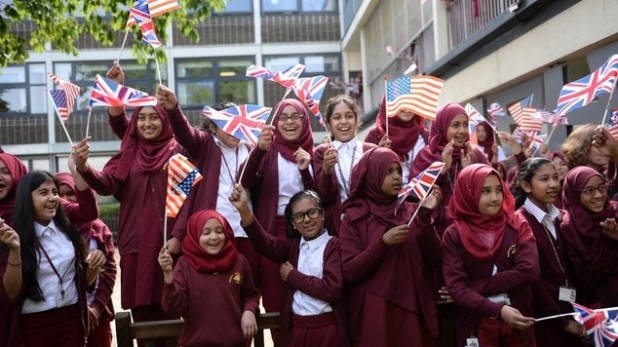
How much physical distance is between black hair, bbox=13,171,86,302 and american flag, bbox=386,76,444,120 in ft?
7.47

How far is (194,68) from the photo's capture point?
23.5m

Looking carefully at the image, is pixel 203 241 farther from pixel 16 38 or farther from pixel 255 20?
pixel 255 20

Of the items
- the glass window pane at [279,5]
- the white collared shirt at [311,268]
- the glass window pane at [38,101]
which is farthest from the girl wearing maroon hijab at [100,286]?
the glass window pane at [38,101]

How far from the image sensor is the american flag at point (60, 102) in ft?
15.9

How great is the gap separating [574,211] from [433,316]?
51.6 inches

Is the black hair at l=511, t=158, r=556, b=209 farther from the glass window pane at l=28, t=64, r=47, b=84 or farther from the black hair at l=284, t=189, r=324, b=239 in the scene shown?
the glass window pane at l=28, t=64, r=47, b=84

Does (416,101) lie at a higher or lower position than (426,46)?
lower

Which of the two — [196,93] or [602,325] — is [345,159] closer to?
[602,325]

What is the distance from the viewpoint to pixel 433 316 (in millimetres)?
3881

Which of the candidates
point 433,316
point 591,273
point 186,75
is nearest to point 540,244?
point 591,273

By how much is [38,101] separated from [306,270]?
21.7 metres

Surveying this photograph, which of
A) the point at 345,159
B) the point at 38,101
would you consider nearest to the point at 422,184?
the point at 345,159

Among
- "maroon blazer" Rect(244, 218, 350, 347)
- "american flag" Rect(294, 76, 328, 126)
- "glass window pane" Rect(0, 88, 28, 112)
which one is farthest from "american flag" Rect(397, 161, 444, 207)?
"glass window pane" Rect(0, 88, 28, 112)

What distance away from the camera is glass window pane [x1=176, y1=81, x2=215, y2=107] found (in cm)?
2333
